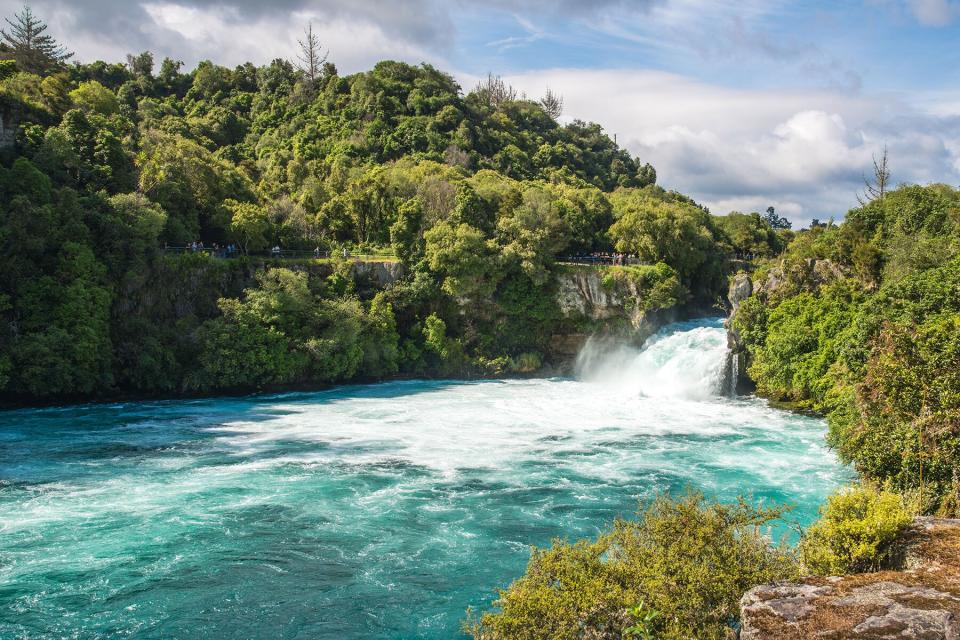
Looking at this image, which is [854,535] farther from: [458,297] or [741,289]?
[458,297]

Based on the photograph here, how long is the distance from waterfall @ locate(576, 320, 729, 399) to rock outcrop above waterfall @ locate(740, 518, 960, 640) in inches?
1175

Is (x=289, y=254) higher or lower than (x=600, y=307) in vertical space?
higher

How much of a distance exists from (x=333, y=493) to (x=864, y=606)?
56.3 feet

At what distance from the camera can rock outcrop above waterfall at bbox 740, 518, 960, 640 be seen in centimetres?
883

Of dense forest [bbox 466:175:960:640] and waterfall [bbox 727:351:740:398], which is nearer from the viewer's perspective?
dense forest [bbox 466:175:960:640]

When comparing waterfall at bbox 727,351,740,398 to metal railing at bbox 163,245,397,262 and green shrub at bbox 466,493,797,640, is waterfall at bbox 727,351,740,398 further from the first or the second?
green shrub at bbox 466,493,797,640

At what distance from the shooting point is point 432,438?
30344 mm

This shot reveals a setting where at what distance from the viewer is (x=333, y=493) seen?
23.0 meters

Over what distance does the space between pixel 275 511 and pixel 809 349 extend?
25.5 meters

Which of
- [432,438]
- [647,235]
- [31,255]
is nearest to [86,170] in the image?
[31,255]


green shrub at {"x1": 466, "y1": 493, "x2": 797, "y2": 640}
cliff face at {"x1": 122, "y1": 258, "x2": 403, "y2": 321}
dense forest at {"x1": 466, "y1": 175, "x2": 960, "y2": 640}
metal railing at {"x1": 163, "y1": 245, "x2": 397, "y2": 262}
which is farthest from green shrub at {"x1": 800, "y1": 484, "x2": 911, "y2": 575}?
metal railing at {"x1": 163, "y1": 245, "x2": 397, "y2": 262}

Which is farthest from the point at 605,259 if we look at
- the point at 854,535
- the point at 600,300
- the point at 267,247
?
the point at 854,535

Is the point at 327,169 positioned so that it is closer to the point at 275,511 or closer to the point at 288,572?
the point at 275,511

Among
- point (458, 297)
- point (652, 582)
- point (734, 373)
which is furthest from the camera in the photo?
point (458, 297)
